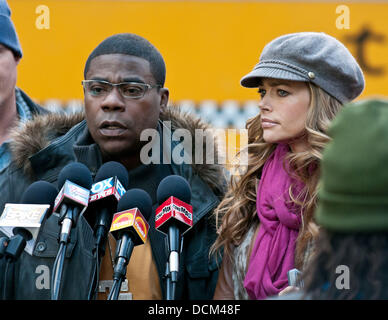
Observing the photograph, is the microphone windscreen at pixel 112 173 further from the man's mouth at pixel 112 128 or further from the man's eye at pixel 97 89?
the man's eye at pixel 97 89

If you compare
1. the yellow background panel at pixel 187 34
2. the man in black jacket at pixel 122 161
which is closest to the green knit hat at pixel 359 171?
the man in black jacket at pixel 122 161

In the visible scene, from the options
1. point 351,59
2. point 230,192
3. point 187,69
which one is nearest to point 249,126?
point 230,192

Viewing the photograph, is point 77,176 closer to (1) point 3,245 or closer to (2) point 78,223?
(1) point 3,245

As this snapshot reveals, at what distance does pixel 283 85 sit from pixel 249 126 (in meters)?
A: 0.37

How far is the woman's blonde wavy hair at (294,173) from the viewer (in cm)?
306

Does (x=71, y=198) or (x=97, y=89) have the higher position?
(x=97, y=89)

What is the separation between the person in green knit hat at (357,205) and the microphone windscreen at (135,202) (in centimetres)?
114

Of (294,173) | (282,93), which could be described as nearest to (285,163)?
(294,173)

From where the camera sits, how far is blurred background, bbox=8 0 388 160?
22.6 ft

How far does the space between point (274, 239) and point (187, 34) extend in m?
4.27

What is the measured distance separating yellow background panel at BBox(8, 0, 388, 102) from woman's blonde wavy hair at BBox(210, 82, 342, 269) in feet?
11.4

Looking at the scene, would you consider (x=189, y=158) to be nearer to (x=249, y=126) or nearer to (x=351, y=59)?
(x=249, y=126)

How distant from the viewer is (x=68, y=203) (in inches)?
106

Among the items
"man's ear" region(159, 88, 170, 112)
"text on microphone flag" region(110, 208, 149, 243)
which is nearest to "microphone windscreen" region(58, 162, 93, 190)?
"text on microphone flag" region(110, 208, 149, 243)
